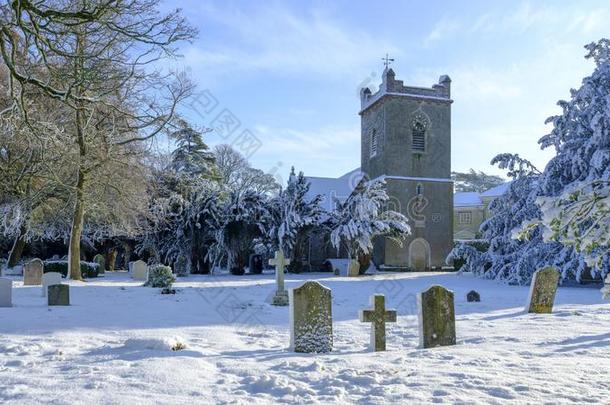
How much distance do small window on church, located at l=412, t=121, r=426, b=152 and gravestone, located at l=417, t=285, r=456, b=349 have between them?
1150 inches

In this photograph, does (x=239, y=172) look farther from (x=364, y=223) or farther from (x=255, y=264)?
(x=364, y=223)

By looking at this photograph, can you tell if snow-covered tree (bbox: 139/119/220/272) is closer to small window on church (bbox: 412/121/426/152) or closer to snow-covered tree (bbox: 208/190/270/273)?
snow-covered tree (bbox: 208/190/270/273)

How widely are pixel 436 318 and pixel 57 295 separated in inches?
323

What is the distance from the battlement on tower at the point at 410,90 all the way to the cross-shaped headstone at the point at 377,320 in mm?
29410

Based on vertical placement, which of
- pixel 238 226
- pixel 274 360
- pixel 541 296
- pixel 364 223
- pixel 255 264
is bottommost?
pixel 274 360

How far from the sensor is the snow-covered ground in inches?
178

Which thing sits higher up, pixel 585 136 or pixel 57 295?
pixel 585 136

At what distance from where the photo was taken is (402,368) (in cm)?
553

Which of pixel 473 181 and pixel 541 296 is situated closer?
pixel 541 296

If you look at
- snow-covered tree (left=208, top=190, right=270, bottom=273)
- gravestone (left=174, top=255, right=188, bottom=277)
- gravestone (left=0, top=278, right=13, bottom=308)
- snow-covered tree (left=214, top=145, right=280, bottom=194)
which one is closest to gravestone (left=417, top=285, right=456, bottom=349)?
gravestone (left=0, top=278, right=13, bottom=308)

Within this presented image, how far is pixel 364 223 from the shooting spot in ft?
88.9

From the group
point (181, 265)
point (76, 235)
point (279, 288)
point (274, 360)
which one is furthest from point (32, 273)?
point (274, 360)

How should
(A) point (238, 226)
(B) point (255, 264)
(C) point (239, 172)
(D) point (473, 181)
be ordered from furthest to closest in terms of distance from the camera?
(D) point (473, 181), (C) point (239, 172), (A) point (238, 226), (B) point (255, 264)

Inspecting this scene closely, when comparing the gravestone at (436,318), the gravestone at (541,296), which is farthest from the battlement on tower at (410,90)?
the gravestone at (436,318)
